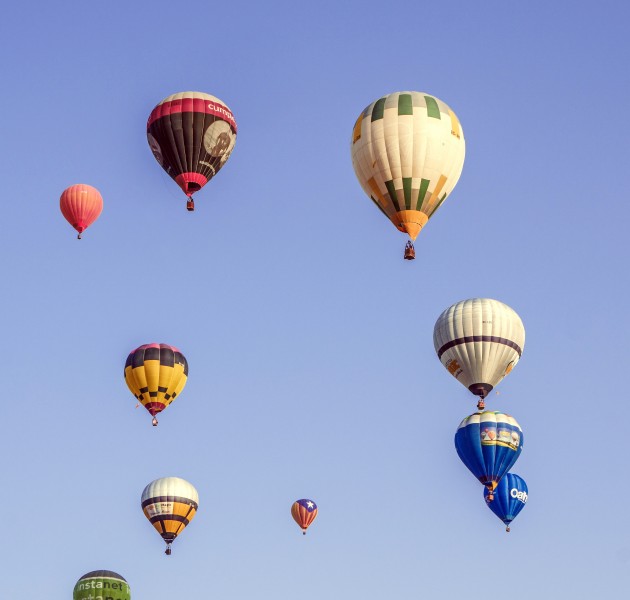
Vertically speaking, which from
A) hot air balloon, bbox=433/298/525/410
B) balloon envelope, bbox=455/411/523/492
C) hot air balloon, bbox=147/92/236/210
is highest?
hot air balloon, bbox=147/92/236/210

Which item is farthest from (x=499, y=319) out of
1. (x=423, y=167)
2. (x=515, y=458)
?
(x=423, y=167)

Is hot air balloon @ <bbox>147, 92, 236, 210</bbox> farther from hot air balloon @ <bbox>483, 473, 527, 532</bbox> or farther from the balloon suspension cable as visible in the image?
hot air balloon @ <bbox>483, 473, 527, 532</bbox>

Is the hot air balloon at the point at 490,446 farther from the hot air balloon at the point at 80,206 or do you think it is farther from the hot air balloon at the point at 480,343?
the hot air balloon at the point at 80,206

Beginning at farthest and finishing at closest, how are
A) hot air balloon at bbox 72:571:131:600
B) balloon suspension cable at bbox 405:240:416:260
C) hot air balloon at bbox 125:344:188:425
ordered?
hot air balloon at bbox 72:571:131:600 → hot air balloon at bbox 125:344:188:425 → balloon suspension cable at bbox 405:240:416:260

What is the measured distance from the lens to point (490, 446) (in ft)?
181

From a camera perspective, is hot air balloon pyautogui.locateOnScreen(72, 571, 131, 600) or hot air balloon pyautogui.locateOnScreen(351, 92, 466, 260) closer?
hot air balloon pyautogui.locateOnScreen(351, 92, 466, 260)

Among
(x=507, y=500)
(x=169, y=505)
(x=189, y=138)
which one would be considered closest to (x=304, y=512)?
(x=169, y=505)

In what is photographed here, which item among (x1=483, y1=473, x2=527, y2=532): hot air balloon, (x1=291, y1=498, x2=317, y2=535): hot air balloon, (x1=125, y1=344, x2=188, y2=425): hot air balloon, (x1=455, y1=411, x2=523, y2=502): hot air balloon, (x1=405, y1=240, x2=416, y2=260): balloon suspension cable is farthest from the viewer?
(x1=291, y1=498, x2=317, y2=535): hot air balloon

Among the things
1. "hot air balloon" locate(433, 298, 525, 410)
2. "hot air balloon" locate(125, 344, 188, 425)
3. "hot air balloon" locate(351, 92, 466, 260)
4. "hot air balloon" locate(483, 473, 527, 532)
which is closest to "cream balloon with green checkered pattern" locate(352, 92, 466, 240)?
"hot air balloon" locate(351, 92, 466, 260)

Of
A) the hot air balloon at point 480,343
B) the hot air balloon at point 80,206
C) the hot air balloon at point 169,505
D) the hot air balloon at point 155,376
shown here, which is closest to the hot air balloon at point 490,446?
the hot air balloon at point 480,343

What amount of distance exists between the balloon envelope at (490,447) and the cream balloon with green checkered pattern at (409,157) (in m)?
Result: 11.5

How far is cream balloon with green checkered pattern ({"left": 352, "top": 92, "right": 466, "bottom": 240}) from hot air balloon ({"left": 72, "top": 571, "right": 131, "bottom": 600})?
20561mm

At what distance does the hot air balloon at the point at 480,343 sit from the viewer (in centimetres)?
5234

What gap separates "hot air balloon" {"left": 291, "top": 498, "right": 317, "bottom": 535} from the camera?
2643 inches
